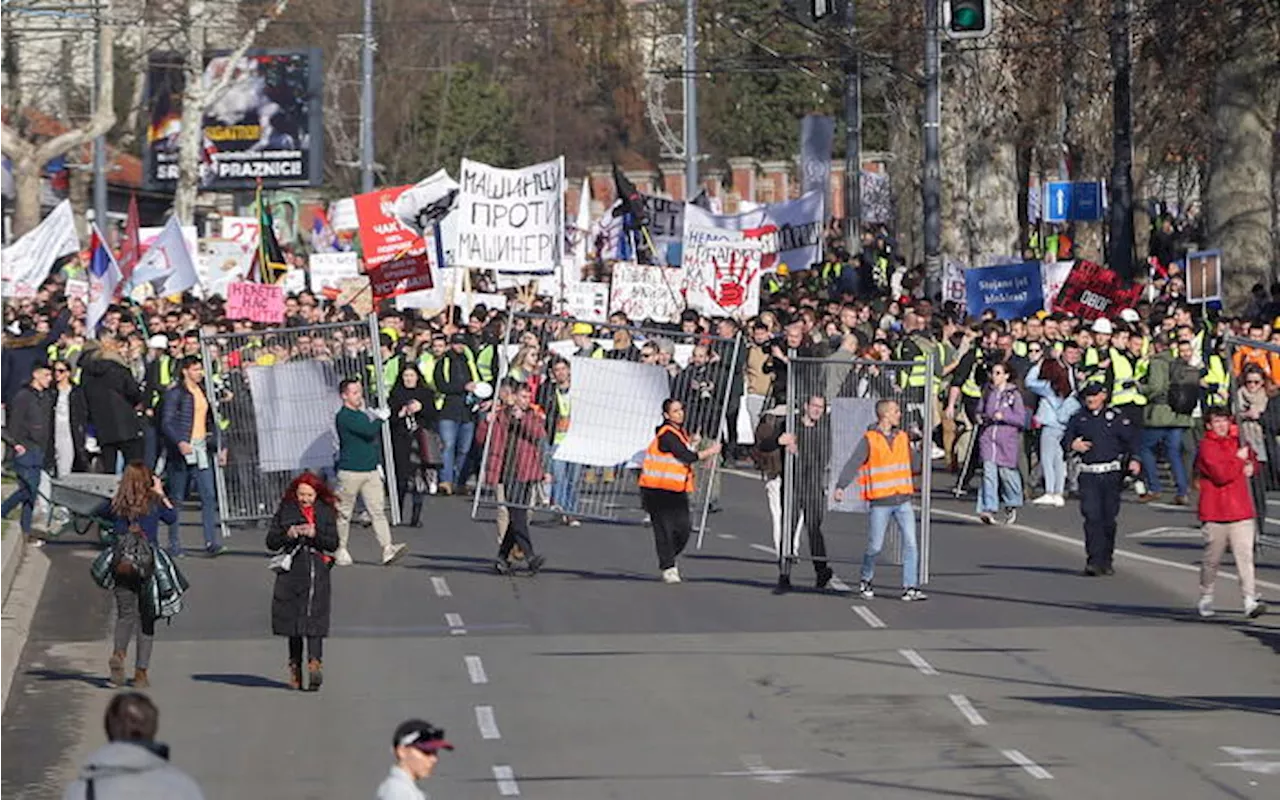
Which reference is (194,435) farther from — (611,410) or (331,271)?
(331,271)

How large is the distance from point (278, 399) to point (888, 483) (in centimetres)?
598

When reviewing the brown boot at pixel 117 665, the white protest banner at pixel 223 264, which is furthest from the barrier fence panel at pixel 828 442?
the white protest banner at pixel 223 264

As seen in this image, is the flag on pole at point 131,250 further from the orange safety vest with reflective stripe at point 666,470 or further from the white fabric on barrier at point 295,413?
the orange safety vest with reflective stripe at point 666,470

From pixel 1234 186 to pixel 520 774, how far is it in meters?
28.3

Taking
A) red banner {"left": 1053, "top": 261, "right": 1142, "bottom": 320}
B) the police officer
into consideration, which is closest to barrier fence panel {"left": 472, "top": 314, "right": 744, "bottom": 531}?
the police officer

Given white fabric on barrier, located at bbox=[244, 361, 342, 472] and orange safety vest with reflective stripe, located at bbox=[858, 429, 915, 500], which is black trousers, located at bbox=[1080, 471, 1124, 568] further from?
white fabric on barrier, located at bbox=[244, 361, 342, 472]

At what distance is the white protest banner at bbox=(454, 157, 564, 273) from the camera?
35.3 m

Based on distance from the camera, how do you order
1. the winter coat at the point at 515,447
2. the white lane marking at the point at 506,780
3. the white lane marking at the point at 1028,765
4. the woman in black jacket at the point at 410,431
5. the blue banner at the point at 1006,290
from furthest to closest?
1. the blue banner at the point at 1006,290
2. the woman in black jacket at the point at 410,431
3. the winter coat at the point at 515,447
4. the white lane marking at the point at 1028,765
5. the white lane marking at the point at 506,780

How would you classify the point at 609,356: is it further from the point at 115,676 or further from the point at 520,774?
the point at 520,774

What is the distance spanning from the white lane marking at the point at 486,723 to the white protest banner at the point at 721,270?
72.9 feet

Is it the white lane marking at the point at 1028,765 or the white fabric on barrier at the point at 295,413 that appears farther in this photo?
the white fabric on barrier at the point at 295,413

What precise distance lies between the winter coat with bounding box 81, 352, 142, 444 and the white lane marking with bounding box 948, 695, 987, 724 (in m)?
11.1

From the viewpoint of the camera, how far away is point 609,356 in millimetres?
26312

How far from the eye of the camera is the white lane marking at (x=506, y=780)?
14383mm
